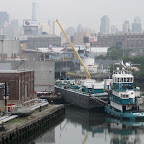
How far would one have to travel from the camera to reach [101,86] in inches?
2507

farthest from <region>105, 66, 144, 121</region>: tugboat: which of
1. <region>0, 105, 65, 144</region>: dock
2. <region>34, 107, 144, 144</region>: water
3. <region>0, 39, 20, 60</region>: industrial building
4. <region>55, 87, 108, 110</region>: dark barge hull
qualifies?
<region>0, 39, 20, 60</region>: industrial building

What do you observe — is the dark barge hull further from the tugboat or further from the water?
the tugboat

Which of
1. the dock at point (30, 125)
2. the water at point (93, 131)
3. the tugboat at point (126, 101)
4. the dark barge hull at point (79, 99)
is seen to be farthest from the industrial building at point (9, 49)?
the tugboat at point (126, 101)

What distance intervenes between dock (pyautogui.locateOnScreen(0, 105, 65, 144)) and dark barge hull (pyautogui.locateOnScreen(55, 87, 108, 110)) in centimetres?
489

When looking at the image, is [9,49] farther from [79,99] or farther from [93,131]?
[93,131]

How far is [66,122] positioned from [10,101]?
627 centimetres

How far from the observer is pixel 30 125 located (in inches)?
1777

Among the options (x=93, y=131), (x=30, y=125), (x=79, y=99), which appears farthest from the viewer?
(x=79, y=99)

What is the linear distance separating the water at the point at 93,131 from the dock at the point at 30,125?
0.82 metres

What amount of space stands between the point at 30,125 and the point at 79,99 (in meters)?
21.0

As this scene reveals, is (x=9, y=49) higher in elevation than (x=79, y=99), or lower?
higher

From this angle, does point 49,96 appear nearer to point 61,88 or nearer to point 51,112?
point 61,88

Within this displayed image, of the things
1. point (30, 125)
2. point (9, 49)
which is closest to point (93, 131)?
point (30, 125)

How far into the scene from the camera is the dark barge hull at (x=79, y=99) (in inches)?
2410
